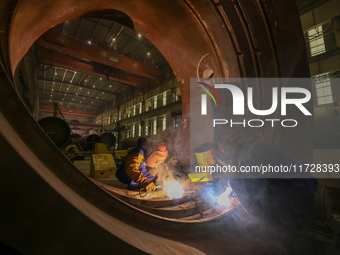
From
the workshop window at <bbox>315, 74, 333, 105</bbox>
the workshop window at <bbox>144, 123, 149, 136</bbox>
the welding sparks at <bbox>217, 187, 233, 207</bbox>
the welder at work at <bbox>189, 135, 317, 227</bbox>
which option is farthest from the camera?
the workshop window at <bbox>144, 123, 149, 136</bbox>

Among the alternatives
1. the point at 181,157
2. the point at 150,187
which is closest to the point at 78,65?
the point at 150,187

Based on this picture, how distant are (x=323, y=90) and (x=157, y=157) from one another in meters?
8.26

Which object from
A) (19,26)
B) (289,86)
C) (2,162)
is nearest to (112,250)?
(2,162)

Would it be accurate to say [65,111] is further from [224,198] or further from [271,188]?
[271,188]

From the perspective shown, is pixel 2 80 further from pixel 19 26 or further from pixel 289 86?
pixel 289 86

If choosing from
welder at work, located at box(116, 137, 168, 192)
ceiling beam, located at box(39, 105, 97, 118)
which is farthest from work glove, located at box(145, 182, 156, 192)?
ceiling beam, located at box(39, 105, 97, 118)

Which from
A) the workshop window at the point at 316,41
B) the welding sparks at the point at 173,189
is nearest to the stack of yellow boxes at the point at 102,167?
the welding sparks at the point at 173,189

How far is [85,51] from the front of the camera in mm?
7777

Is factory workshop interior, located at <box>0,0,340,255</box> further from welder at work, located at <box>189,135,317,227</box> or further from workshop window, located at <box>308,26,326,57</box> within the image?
workshop window, located at <box>308,26,326,57</box>

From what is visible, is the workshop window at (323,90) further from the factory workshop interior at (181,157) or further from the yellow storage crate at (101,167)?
the yellow storage crate at (101,167)

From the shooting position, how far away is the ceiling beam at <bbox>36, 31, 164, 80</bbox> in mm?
6895

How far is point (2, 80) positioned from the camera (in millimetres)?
644

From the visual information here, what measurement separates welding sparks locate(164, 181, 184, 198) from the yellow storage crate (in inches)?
93.1

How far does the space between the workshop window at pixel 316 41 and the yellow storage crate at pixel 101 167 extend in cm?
974
